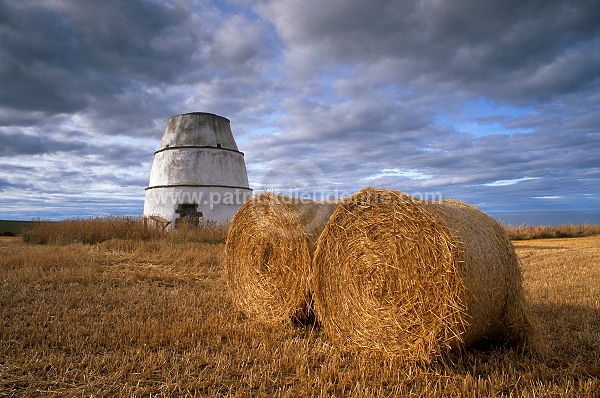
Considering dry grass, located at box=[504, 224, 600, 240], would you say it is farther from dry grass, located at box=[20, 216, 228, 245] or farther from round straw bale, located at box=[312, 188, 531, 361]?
round straw bale, located at box=[312, 188, 531, 361]

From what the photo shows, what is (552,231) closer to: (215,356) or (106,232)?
(106,232)

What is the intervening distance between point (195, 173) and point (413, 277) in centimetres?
1578

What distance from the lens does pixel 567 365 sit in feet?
12.0

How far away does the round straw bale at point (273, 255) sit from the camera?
16.9 ft

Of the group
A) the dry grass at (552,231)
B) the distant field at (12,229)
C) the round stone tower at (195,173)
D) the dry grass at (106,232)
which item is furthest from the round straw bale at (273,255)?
the dry grass at (552,231)

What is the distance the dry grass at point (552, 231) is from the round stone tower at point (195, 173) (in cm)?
1423

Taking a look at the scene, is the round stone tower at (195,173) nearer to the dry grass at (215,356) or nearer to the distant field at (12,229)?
the distant field at (12,229)

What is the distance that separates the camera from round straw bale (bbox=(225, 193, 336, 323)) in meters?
5.14

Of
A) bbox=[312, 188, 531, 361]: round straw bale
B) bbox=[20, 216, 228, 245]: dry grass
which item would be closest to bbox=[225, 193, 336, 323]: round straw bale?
bbox=[312, 188, 531, 361]: round straw bale

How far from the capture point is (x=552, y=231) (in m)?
22.2

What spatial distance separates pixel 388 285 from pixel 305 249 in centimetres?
130

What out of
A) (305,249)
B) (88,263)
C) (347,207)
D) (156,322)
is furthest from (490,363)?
(88,263)

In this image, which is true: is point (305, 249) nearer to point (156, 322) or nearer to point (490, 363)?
point (156, 322)

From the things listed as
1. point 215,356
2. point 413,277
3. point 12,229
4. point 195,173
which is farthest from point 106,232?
point 12,229
